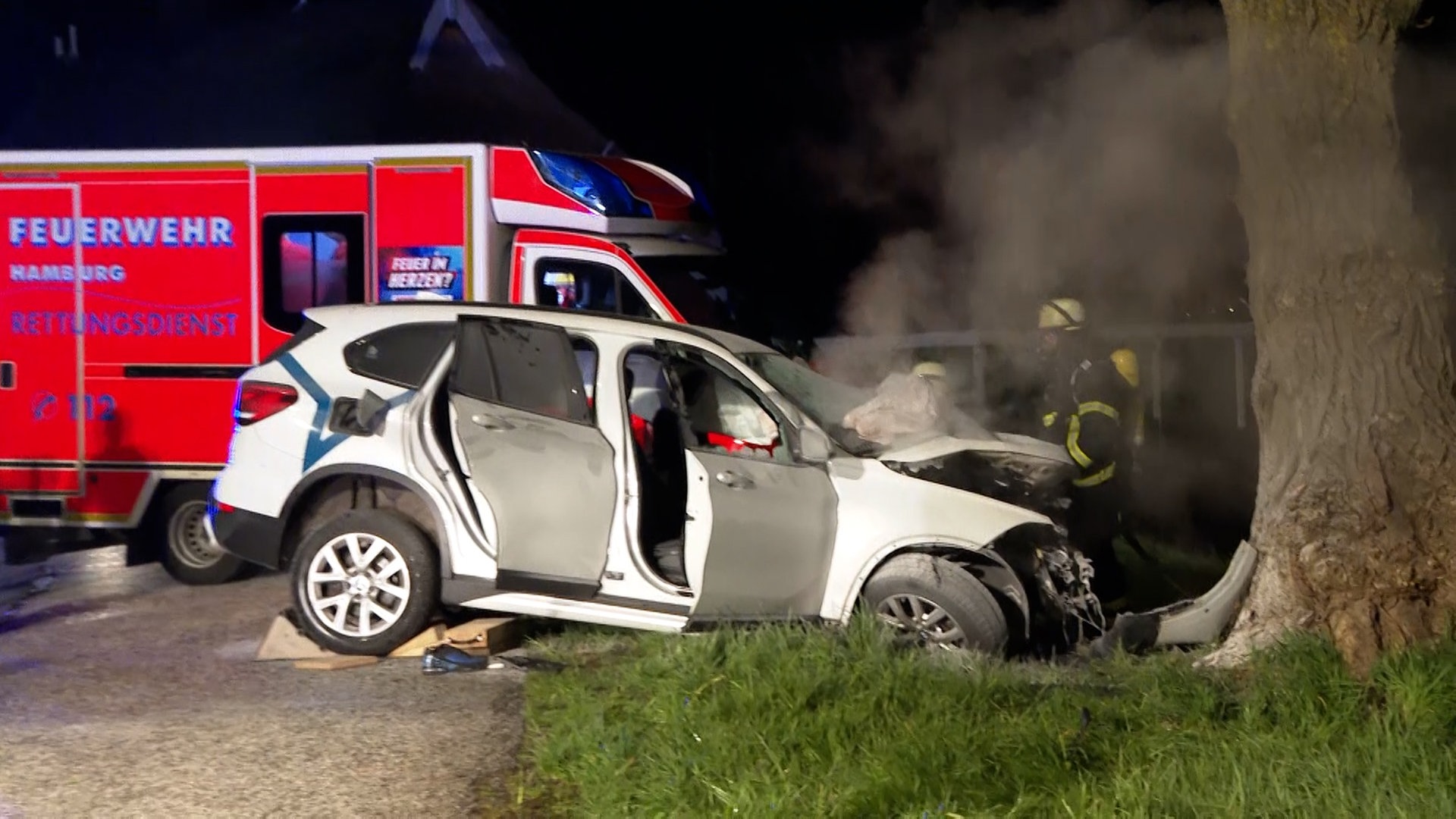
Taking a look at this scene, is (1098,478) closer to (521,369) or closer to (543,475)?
(543,475)

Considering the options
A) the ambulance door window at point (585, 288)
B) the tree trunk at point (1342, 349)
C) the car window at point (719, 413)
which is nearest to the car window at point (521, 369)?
the car window at point (719, 413)

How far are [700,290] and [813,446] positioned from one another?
10.9 ft

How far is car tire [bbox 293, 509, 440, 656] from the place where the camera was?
674 cm

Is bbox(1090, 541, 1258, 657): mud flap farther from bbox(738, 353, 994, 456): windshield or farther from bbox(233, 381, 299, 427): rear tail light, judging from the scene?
bbox(233, 381, 299, 427): rear tail light

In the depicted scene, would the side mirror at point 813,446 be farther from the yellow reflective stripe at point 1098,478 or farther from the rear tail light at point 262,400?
the rear tail light at point 262,400

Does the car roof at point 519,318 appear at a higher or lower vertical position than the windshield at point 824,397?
higher

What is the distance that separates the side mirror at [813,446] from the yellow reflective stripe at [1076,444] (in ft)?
6.59

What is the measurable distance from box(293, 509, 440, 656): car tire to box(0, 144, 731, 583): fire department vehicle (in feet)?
8.33

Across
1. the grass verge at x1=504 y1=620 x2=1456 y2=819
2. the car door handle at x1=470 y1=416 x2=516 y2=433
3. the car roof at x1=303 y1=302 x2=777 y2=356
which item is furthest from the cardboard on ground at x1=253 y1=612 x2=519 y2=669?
the car roof at x1=303 y1=302 x2=777 y2=356

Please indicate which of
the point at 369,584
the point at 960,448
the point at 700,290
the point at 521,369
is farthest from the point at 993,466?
the point at 700,290

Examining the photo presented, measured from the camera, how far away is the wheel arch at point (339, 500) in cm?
691

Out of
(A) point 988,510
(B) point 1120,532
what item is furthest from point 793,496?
(B) point 1120,532

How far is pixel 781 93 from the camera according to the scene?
1773cm

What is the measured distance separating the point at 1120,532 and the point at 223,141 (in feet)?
42.1
